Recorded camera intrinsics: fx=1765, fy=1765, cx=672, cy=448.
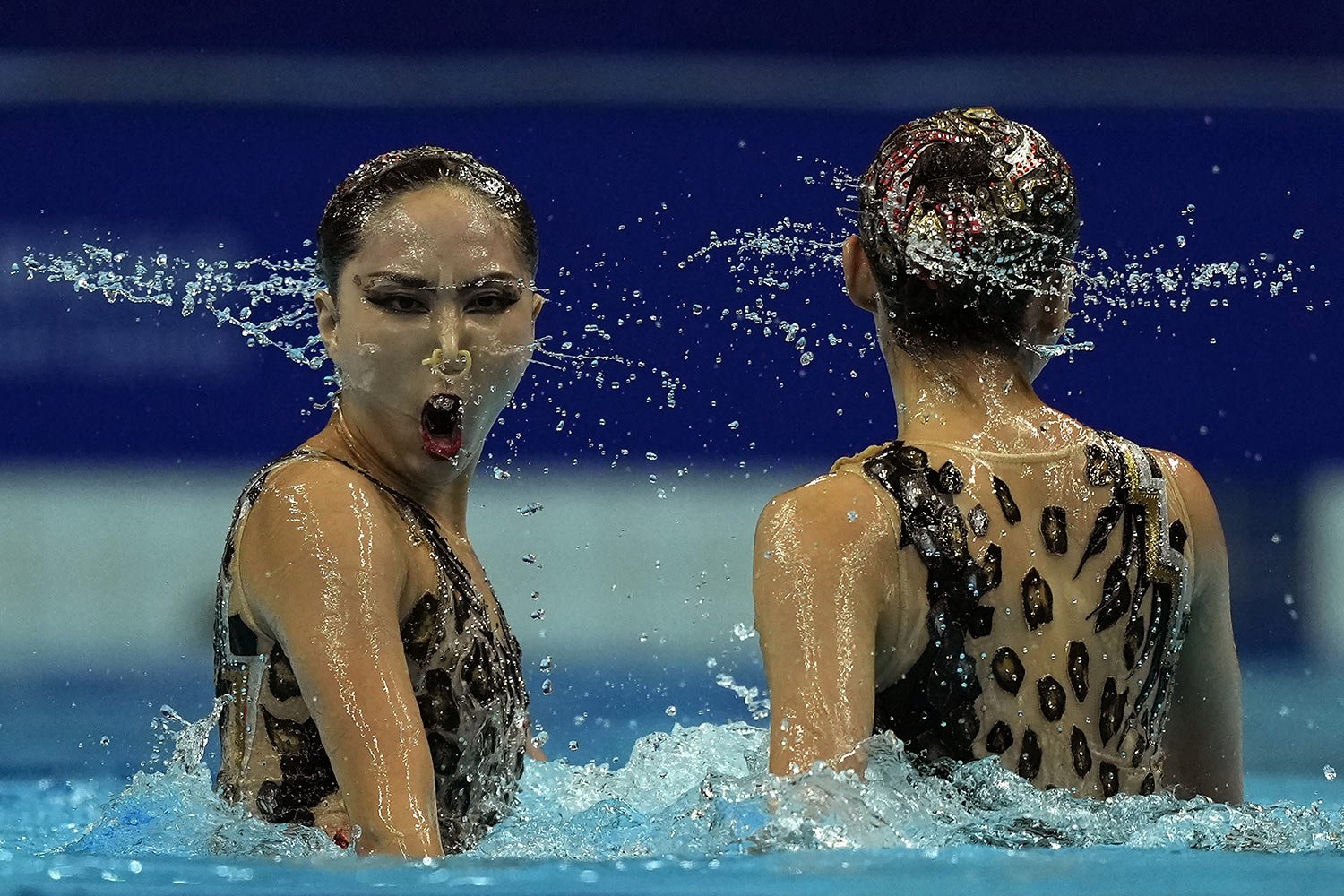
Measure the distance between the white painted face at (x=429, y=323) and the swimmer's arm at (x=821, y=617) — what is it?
488mm

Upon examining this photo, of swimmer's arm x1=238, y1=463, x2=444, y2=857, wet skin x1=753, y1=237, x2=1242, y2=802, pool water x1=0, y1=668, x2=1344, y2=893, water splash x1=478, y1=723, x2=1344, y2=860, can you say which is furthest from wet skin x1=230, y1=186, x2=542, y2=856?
wet skin x1=753, y1=237, x2=1242, y2=802

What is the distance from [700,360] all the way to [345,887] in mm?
3609

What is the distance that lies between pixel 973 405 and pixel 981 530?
16cm

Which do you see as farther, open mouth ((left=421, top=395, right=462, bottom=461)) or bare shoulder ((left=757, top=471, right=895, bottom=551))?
open mouth ((left=421, top=395, right=462, bottom=461))

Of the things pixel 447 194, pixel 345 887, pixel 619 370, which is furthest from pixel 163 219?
pixel 345 887

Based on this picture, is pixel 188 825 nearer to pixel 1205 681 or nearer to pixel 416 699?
pixel 416 699

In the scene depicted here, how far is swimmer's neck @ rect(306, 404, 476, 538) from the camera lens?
2314 mm

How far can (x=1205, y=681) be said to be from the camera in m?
2.34

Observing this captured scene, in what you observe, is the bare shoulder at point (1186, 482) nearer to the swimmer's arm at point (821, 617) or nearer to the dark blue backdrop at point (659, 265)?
the swimmer's arm at point (821, 617)

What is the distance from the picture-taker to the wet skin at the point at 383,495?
190cm

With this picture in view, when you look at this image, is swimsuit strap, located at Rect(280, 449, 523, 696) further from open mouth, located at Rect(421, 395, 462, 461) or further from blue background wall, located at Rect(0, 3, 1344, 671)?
blue background wall, located at Rect(0, 3, 1344, 671)

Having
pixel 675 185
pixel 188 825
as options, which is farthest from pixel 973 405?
pixel 675 185

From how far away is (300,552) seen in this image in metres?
1.96

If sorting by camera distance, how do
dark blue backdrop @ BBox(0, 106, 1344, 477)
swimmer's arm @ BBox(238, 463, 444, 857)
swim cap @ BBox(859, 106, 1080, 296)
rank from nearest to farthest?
swimmer's arm @ BBox(238, 463, 444, 857), swim cap @ BBox(859, 106, 1080, 296), dark blue backdrop @ BBox(0, 106, 1344, 477)
